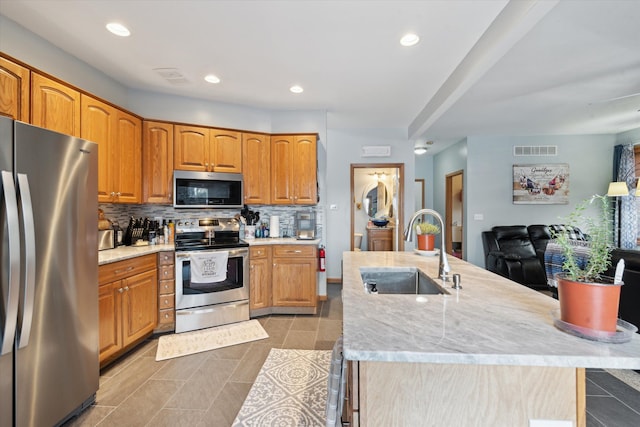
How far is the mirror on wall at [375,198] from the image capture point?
22.9ft

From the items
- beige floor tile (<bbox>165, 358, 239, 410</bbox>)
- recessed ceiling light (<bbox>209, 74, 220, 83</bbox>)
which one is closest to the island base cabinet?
beige floor tile (<bbox>165, 358, 239, 410</bbox>)

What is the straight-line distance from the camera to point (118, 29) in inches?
86.0

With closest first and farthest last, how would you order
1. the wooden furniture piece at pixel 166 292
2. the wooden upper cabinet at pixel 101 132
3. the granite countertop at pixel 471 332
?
the granite countertop at pixel 471 332 → the wooden upper cabinet at pixel 101 132 → the wooden furniture piece at pixel 166 292

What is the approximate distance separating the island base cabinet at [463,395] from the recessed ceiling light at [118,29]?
9.02 ft

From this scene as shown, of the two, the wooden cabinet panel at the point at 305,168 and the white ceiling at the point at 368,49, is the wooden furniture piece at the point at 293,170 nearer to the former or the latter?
the wooden cabinet panel at the point at 305,168

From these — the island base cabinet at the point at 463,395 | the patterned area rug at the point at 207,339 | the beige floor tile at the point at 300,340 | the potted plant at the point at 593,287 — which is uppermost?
the potted plant at the point at 593,287

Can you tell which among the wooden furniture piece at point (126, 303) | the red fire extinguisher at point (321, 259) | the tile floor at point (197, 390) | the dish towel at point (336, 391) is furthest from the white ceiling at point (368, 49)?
the tile floor at point (197, 390)

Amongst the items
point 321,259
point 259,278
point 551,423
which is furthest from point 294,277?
point 551,423

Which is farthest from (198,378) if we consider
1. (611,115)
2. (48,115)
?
(611,115)

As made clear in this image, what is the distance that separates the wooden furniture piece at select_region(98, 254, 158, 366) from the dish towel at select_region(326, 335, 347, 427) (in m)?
2.02

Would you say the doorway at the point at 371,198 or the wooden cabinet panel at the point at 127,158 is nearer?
the wooden cabinet panel at the point at 127,158

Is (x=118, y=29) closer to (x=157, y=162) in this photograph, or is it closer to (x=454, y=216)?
(x=157, y=162)

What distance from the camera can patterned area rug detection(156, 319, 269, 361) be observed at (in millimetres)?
2644

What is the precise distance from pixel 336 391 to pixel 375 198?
618 centimetres
